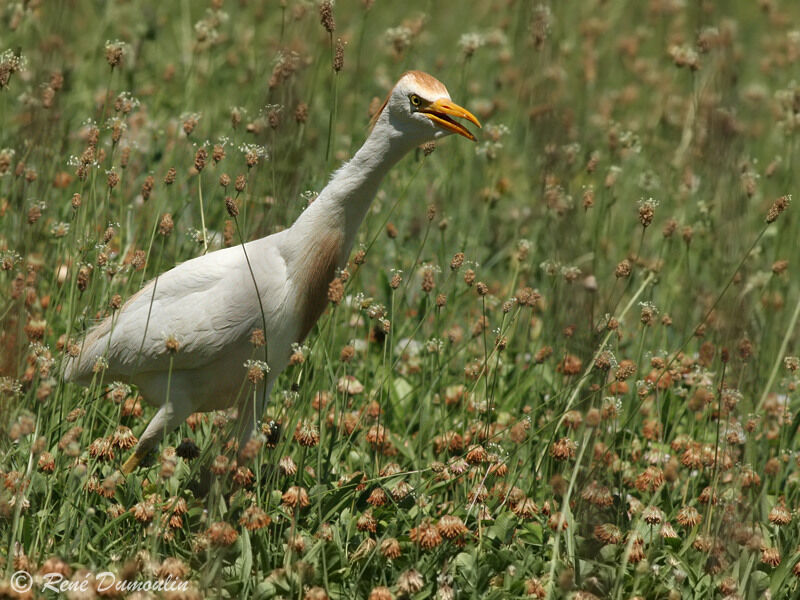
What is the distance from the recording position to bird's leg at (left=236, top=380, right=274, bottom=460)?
3.40 meters

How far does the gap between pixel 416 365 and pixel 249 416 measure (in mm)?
978

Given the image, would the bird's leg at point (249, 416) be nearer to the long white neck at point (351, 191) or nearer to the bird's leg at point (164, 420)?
the bird's leg at point (164, 420)

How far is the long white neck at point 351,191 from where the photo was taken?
3.31 meters

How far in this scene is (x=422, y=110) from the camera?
3275 millimetres

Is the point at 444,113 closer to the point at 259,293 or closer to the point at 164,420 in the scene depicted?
the point at 259,293

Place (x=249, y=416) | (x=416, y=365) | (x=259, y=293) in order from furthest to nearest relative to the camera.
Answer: (x=416, y=365)
(x=249, y=416)
(x=259, y=293)

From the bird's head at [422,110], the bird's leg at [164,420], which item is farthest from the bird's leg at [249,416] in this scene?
the bird's head at [422,110]

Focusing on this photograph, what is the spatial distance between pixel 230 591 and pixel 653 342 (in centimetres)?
208

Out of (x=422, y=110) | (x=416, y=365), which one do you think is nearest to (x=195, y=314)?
(x=422, y=110)

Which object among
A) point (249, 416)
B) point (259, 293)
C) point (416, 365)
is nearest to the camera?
point (259, 293)

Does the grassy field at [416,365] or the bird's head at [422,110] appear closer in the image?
the grassy field at [416,365]

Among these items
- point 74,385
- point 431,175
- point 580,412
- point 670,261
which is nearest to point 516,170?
point 431,175

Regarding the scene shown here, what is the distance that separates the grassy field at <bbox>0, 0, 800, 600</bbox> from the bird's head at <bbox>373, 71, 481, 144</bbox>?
8.0 inches

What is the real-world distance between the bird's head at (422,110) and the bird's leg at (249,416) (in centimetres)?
84
